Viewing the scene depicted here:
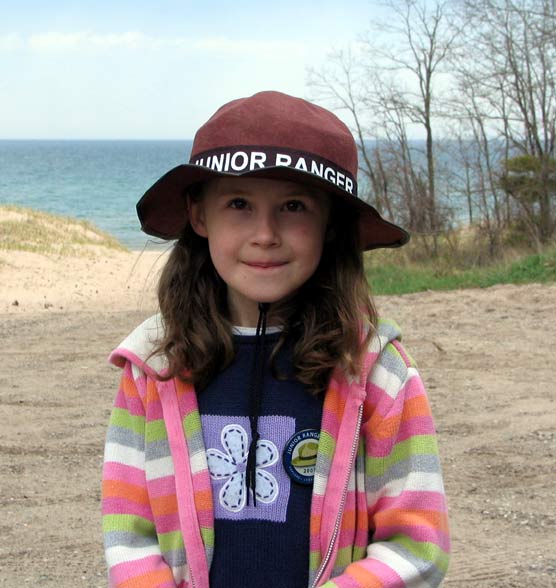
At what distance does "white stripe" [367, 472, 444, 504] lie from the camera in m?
1.65

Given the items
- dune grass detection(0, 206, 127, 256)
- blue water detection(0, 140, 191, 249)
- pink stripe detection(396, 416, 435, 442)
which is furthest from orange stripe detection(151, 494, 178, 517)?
blue water detection(0, 140, 191, 249)

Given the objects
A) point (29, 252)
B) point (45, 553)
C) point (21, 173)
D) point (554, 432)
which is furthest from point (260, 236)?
point (21, 173)

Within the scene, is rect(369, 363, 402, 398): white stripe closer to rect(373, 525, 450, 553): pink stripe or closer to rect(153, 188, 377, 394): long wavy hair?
rect(153, 188, 377, 394): long wavy hair

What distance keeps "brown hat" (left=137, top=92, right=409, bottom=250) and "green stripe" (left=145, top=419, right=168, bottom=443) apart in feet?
1.41

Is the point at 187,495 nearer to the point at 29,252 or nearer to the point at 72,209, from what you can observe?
the point at 29,252

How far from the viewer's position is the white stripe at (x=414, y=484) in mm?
1650

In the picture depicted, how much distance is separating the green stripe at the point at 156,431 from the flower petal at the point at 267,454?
17 cm

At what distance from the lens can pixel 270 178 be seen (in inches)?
67.2

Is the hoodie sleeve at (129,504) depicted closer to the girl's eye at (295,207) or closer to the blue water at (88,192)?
→ the girl's eye at (295,207)

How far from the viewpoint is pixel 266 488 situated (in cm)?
171

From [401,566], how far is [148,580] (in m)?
0.44

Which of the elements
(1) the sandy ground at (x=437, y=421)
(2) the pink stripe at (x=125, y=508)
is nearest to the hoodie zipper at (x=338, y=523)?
(2) the pink stripe at (x=125, y=508)

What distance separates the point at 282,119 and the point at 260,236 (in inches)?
8.3

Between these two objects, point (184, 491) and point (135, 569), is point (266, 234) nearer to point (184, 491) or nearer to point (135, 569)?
point (184, 491)
